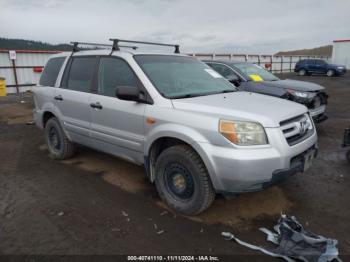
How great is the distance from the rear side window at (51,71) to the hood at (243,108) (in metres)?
2.77

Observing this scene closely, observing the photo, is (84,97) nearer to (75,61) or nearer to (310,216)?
(75,61)

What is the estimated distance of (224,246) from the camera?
9.45 feet

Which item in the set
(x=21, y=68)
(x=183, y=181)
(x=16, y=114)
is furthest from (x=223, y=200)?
(x=21, y=68)

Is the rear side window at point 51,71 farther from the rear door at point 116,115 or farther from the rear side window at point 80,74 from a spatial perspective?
the rear door at point 116,115

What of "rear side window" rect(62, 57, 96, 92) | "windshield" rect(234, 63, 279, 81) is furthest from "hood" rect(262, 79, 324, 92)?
"rear side window" rect(62, 57, 96, 92)

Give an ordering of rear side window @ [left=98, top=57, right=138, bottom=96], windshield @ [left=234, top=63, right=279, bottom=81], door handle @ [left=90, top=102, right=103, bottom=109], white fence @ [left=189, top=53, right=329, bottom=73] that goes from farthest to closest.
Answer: white fence @ [left=189, top=53, right=329, bottom=73] < windshield @ [left=234, top=63, right=279, bottom=81] < door handle @ [left=90, top=102, right=103, bottom=109] < rear side window @ [left=98, top=57, right=138, bottom=96]

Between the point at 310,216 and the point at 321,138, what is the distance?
3766 mm

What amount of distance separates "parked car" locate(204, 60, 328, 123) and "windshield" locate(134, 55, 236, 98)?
2.81m

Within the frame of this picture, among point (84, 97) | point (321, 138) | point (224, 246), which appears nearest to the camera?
point (224, 246)

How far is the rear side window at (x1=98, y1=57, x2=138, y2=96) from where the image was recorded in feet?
12.6

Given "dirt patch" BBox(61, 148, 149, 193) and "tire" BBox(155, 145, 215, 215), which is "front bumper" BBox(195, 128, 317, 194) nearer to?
"tire" BBox(155, 145, 215, 215)

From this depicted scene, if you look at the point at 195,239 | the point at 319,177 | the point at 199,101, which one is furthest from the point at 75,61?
the point at 319,177

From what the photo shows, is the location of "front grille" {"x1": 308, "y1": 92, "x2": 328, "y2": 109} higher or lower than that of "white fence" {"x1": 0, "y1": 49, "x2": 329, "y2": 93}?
lower

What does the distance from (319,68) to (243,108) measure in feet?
93.2
